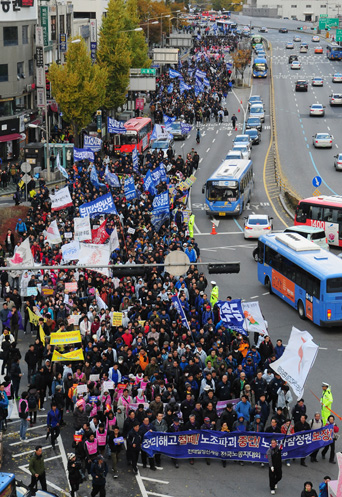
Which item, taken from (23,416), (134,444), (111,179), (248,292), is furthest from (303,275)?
(111,179)

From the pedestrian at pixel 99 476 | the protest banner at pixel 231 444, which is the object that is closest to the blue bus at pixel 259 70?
the protest banner at pixel 231 444

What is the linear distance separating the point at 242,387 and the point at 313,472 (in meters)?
3.04

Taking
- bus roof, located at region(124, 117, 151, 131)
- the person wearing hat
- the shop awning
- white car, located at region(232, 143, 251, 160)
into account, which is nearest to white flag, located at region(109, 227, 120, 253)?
the person wearing hat

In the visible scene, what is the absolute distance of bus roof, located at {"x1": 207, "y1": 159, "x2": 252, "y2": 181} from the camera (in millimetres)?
50156

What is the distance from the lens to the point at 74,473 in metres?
20.3

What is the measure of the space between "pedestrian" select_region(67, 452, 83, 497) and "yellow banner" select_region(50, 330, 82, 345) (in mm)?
6391

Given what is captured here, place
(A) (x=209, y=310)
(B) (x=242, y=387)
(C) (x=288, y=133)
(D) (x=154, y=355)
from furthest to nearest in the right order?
(C) (x=288, y=133) → (A) (x=209, y=310) → (D) (x=154, y=355) → (B) (x=242, y=387)

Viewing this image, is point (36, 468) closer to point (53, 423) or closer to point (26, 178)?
point (53, 423)

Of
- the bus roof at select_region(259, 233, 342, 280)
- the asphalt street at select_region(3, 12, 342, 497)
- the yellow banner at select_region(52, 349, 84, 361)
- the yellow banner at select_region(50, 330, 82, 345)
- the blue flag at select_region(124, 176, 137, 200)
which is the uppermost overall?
the blue flag at select_region(124, 176, 137, 200)

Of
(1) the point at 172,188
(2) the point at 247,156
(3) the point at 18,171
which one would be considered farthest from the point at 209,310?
(2) the point at 247,156

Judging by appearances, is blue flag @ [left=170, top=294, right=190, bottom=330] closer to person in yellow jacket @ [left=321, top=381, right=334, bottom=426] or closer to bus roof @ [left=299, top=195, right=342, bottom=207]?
person in yellow jacket @ [left=321, top=381, right=334, bottom=426]

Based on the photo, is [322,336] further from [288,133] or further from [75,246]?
[288,133]

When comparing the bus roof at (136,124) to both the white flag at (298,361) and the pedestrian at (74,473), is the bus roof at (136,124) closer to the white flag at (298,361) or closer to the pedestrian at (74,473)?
the white flag at (298,361)

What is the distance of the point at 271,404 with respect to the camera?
25.3 m
